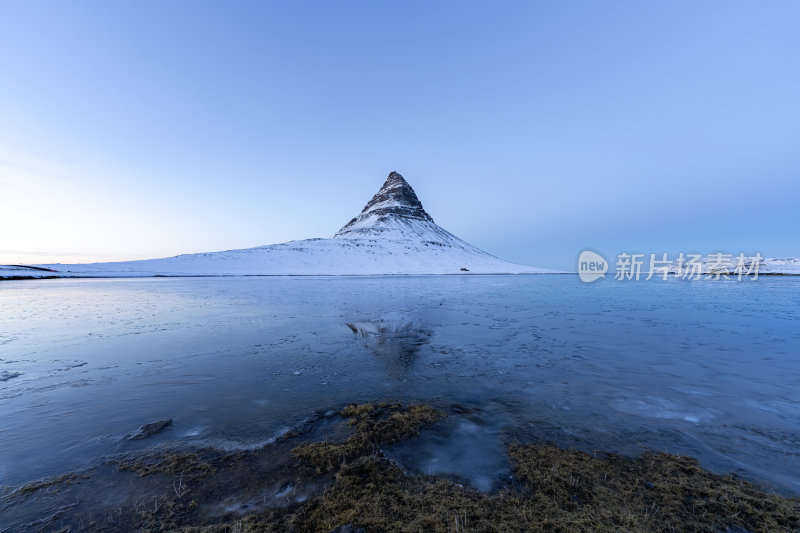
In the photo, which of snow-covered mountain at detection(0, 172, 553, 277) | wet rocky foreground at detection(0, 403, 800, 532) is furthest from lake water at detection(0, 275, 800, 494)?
snow-covered mountain at detection(0, 172, 553, 277)

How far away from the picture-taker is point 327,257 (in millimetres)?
126375

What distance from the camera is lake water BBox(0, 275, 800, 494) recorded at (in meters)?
4.68

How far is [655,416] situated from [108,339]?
1627cm

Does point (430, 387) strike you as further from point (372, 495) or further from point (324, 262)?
point (324, 262)

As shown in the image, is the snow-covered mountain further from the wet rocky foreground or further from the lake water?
the wet rocky foreground

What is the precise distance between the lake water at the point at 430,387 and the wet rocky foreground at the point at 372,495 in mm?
342

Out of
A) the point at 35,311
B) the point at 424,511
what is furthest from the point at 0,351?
the point at 424,511

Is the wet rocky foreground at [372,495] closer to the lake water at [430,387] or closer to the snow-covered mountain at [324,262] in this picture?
the lake water at [430,387]

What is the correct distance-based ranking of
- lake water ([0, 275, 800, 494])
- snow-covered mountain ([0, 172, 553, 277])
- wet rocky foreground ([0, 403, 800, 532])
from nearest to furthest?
wet rocky foreground ([0, 403, 800, 532]) < lake water ([0, 275, 800, 494]) < snow-covered mountain ([0, 172, 553, 277])

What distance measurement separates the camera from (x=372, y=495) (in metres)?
3.53

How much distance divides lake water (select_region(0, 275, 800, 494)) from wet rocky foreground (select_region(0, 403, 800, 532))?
0.34 m

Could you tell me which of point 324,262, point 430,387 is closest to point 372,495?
point 430,387

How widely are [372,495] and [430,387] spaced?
12.0ft

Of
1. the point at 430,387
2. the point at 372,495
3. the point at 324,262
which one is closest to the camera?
the point at 372,495
